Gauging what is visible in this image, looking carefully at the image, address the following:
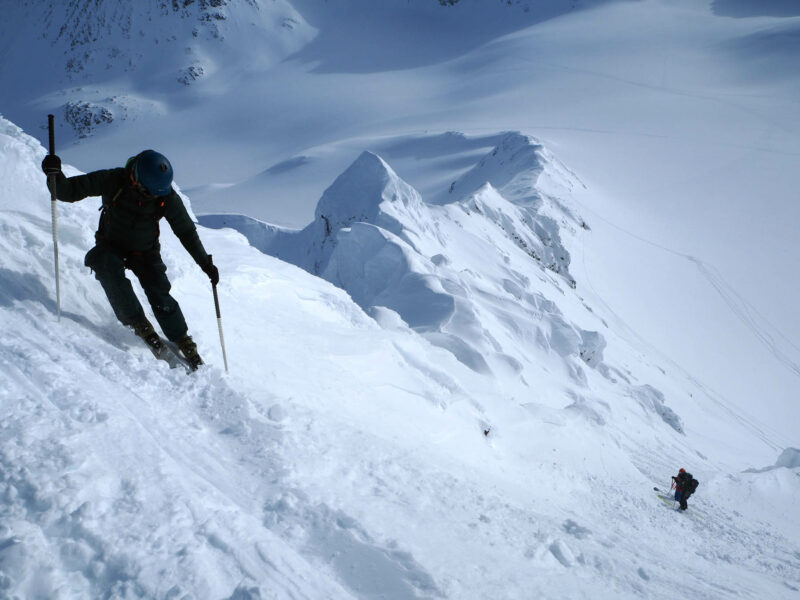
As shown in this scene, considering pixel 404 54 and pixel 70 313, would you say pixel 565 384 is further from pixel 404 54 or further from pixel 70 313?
pixel 404 54

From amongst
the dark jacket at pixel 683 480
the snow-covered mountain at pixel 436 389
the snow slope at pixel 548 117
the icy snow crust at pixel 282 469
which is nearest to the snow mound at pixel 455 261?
the snow-covered mountain at pixel 436 389

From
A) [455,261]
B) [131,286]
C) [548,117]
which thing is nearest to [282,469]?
[131,286]

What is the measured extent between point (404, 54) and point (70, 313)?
14688 centimetres

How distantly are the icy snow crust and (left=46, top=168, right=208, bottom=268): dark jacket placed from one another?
778 millimetres

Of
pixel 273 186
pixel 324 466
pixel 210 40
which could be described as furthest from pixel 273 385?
pixel 210 40

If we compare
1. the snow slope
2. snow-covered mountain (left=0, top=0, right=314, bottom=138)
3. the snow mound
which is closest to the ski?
the snow mound

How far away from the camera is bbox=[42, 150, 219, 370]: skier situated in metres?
4.40

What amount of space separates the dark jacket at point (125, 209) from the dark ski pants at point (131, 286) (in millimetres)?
95

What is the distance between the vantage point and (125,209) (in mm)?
4621

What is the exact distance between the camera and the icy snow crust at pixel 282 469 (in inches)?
111

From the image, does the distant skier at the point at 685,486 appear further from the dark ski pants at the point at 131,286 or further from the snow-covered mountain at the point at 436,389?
the dark ski pants at the point at 131,286

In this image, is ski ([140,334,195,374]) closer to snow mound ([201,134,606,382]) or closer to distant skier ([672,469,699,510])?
snow mound ([201,134,606,382])

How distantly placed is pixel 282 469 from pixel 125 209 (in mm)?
2585

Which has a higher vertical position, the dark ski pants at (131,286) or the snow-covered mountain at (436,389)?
the dark ski pants at (131,286)
